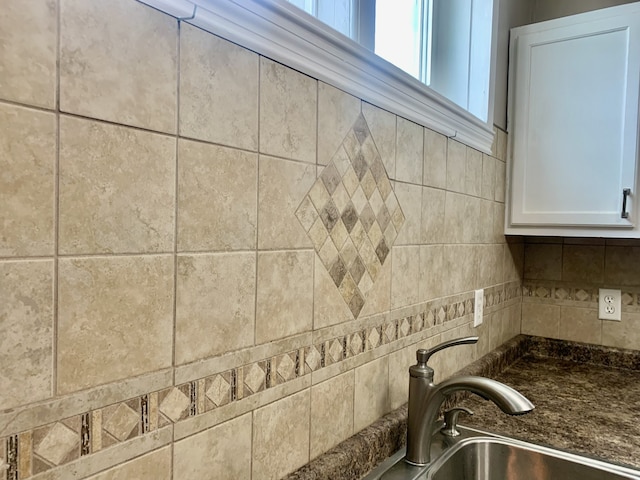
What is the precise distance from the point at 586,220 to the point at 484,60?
25.2 inches

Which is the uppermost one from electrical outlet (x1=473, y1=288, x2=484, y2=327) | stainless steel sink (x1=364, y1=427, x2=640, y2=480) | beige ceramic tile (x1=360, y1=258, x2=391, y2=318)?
beige ceramic tile (x1=360, y1=258, x2=391, y2=318)

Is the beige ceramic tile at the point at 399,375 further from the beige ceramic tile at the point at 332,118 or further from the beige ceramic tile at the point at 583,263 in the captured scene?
the beige ceramic tile at the point at 583,263

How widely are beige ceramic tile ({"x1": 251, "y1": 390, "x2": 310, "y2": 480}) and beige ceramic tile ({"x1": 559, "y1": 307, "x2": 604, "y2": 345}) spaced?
4.89 feet

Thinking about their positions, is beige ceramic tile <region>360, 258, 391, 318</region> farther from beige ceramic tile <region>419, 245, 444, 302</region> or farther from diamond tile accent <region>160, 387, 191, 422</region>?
diamond tile accent <region>160, 387, 191, 422</region>

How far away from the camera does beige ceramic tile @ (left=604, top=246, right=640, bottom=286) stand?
179 centimetres

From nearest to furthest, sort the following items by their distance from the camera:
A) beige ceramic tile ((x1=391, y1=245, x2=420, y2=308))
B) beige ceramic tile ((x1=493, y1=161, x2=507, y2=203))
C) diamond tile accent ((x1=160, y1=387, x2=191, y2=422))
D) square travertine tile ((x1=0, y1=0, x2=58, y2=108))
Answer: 1. square travertine tile ((x1=0, y1=0, x2=58, y2=108))
2. diamond tile accent ((x1=160, y1=387, x2=191, y2=422))
3. beige ceramic tile ((x1=391, y1=245, x2=420, y2=308))
4. beige ceramic tile ((x1=493, y1=161, x2=507, y2=203))

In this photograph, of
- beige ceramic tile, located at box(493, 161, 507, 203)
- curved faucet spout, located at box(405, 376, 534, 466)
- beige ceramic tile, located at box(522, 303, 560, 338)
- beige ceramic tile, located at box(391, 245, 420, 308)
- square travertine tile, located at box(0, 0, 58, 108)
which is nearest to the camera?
square travertine tile, located at box(0, 0, 58, 108)

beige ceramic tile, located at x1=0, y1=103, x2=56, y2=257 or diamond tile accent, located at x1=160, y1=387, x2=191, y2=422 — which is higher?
beige ceramic tile, located at x1=0, y1=103, x2=56, y2=257

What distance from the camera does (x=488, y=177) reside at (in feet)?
5.25

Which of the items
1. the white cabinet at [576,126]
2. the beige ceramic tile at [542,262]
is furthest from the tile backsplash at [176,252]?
the beige ceramic tile at [542,262]

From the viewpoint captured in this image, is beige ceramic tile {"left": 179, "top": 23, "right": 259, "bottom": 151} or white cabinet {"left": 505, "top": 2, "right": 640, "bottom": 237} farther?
white cabinet {"left": 505, "top": 2, "right": 640, "bottom": 237}

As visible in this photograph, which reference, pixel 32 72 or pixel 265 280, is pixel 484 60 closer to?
pixel 265 280

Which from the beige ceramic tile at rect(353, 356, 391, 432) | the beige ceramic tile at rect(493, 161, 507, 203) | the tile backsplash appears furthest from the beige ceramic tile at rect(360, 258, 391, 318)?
the beige ceramic tile at rect(493, 161, 507, 203)

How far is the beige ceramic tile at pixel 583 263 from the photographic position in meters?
1.86
